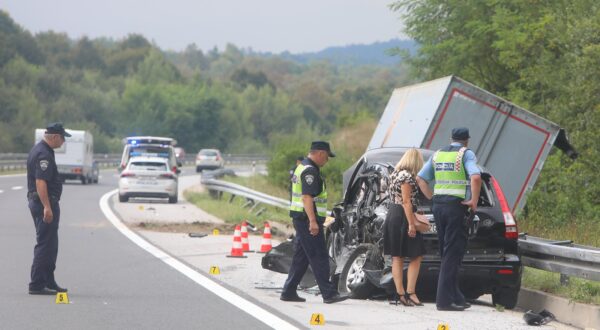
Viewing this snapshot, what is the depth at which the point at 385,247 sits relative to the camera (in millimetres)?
12328

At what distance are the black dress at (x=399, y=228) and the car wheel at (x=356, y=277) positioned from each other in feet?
2.14

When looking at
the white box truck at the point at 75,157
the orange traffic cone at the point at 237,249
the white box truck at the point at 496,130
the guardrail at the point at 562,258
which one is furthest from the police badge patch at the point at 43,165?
the white box truck at the point at 75,157

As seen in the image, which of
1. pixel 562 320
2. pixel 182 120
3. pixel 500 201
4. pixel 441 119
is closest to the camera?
pixel 562 320

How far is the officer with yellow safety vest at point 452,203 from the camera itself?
11938mm

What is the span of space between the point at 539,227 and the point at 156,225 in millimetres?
7760

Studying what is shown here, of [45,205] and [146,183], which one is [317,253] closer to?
[45,205]

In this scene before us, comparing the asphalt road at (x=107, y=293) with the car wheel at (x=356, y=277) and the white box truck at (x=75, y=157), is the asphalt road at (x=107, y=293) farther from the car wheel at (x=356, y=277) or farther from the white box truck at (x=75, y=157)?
the white box truck at (x=75, y=157)

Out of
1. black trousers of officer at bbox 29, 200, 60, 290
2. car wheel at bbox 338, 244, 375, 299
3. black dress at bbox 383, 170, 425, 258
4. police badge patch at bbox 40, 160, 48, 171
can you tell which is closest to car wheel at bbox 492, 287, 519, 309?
black dress at bbox 383, 170, 425, 258

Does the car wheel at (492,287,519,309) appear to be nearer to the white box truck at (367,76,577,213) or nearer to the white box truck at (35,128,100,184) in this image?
the white box truck at (367,76,577,213)

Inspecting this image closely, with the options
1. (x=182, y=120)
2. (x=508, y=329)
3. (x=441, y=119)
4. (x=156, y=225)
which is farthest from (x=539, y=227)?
(x=182, y=120)

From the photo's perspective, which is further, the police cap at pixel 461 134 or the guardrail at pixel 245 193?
the guardrail at pixel 245 193

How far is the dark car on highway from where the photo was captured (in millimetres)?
12305

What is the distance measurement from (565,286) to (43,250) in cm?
547

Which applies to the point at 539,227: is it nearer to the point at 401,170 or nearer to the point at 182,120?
the point at 401,170
